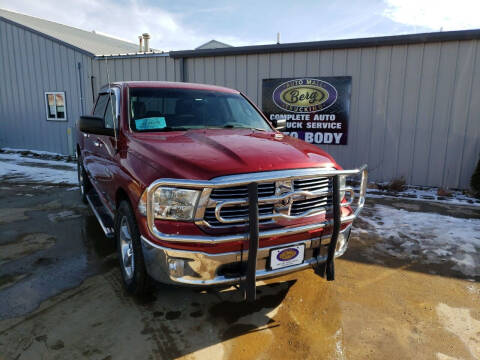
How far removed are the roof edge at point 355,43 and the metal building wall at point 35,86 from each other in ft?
16.2

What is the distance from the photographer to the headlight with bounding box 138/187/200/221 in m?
2.21

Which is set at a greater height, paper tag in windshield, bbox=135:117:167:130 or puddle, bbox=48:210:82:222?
paper tag in windshield, bbox=135:117:167:130

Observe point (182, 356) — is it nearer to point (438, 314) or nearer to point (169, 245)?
point (169, 245)

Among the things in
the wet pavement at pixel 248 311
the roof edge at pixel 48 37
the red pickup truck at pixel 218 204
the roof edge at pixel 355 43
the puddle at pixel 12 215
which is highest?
the roof edge at pixel 48 37

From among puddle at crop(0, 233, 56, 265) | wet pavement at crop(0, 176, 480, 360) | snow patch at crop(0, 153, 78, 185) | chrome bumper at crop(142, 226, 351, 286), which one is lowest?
wet pavement at crop(0, 176, 480, 360)

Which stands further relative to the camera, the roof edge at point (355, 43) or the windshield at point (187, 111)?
the roof edge at point (355, 43)

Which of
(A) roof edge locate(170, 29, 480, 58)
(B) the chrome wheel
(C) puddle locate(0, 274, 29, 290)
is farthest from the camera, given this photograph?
(A) roof edge locate(170, 29, 480, 58)

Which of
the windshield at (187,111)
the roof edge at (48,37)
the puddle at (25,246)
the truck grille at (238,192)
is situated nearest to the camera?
the truck grille at (238,192)

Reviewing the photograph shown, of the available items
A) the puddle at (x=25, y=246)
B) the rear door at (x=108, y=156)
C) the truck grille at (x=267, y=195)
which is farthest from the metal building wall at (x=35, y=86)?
the truck grille at (x=267, y=195)

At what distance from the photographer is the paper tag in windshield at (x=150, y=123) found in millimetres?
3186

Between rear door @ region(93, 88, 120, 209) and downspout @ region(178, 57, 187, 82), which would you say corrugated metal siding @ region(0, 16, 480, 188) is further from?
rear door @ region(93, 88, 120, 209)

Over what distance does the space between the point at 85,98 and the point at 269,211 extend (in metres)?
10.2

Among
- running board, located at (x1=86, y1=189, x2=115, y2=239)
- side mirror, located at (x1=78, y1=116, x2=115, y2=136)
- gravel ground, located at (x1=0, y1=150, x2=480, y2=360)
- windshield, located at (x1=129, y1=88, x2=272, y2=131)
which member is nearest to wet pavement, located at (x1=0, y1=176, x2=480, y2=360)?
gravel ground, located at (x1=0, y1=150, x2=480, y2=360)

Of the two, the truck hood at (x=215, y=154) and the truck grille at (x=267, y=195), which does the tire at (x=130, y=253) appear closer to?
the truck hood at (x=215, y=154)
